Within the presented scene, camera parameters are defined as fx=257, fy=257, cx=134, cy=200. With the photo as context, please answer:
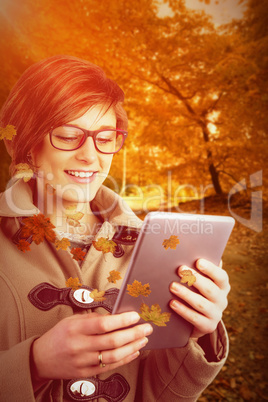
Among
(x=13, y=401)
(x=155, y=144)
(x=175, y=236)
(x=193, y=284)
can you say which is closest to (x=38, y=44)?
(x=155, y=144)

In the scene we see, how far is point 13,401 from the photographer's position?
2.86 feet

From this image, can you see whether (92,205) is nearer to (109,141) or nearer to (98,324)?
(109,141)

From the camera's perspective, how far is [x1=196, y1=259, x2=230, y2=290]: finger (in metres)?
0.99

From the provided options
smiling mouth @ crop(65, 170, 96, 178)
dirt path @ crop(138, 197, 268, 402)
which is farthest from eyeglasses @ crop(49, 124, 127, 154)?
dirt path @ crop(138, 197, 268, 402)

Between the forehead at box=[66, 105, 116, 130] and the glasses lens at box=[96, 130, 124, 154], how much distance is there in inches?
1.6

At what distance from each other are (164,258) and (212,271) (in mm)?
204

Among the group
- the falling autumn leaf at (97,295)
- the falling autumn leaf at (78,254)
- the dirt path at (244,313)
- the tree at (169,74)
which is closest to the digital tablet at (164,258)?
the falling autumn leaf at (97,295)

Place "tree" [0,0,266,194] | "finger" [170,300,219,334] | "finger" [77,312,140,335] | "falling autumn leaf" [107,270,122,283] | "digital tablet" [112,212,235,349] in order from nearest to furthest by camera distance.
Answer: "finger" [77,312,140,335]
"digital tablet" [112,212,235,349]
"finger" [170,300,219,334]
"falling autumn leaf" [107,270,122,283]
"tree" [0,0,266,194]

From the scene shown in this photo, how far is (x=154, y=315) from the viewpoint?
102 cm

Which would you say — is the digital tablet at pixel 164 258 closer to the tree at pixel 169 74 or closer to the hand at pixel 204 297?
the hand at pixel 204 297

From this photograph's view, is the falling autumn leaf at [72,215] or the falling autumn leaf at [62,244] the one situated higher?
the falling autumn leaf at [72,215]

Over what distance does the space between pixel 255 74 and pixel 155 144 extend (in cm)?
141

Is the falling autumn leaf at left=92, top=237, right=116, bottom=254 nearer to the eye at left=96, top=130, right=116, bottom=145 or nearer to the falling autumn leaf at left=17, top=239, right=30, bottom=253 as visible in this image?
the falling autumn leaf at left=17, top=239, right=30, bottom=253

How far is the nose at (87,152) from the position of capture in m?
1.14
